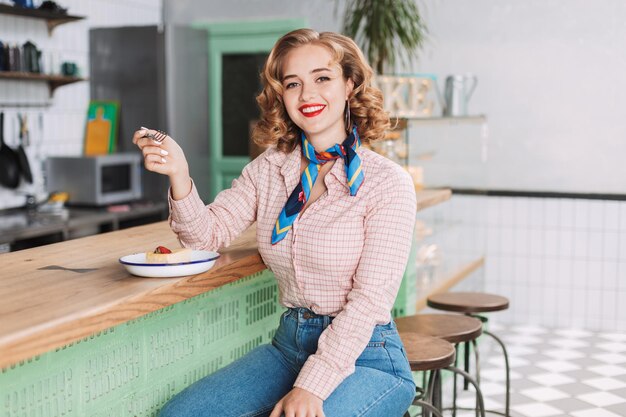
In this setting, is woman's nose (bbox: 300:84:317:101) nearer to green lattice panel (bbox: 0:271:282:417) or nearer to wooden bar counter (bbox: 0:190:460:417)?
wooden bar counter (bbox: 0:190:460:417)

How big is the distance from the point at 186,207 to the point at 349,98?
52cm

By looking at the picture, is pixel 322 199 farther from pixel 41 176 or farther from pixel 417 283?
pixel 41 176

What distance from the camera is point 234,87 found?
601 centimetres

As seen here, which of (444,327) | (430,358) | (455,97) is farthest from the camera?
(455,97)

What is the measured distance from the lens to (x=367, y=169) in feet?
6.95

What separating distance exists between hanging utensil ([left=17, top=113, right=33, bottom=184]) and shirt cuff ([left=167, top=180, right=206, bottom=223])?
3.01 metres

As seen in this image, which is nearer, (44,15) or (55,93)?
(44,15)

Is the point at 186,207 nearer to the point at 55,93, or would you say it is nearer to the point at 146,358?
the point at 146,358

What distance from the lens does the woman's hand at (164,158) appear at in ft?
6.45

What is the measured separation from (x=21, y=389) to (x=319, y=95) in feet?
3.26

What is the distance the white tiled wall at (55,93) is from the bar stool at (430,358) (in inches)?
116

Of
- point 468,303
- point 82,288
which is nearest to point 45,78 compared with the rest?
point 468,303

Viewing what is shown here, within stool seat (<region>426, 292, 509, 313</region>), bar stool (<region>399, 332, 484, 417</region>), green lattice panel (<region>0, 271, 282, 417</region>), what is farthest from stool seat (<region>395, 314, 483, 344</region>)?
green lattice panel (<region>0, 271, 282, 417</region>)

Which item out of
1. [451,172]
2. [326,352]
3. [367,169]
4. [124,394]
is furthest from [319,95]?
[451,172]
